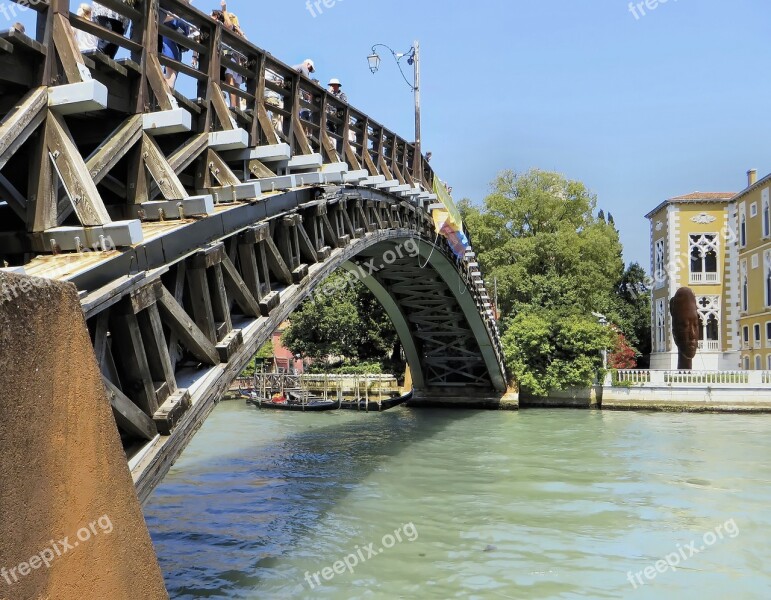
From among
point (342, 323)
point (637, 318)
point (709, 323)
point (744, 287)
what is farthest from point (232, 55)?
point (637, 318)

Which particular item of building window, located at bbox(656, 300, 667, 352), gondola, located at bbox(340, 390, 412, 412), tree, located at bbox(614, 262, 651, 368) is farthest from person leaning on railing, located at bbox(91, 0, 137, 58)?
tree, located at bbox(614, 262, 651, 368)

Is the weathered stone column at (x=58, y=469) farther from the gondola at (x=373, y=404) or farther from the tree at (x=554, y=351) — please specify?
the gondola at (x=373, y=404)

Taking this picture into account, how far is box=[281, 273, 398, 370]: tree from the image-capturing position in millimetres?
Answer: 30766

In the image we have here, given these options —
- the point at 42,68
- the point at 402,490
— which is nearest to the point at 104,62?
the point at 42,68

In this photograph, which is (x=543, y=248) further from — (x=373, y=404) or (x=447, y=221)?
(x=447, y=221)

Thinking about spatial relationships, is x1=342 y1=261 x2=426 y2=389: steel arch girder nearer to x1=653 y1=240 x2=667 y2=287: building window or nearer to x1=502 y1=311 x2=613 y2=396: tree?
x1=502 y1=311 x2=613 y2=396: tree

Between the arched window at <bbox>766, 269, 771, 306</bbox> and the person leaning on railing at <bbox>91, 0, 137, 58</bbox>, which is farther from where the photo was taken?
the arched window at <bbox>766, 269, 771, 306</bbox>

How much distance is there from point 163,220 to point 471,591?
4.20 meters

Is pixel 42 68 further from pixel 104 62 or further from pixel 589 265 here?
pixel 589 265

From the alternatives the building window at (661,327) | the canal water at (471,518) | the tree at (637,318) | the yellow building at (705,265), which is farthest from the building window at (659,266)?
the canal water at (471,518)

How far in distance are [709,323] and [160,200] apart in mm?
32725

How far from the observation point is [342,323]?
101 ft

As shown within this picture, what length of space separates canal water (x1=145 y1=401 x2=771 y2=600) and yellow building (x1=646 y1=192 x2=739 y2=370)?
1746 centimetres

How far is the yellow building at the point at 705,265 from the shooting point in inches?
1320
